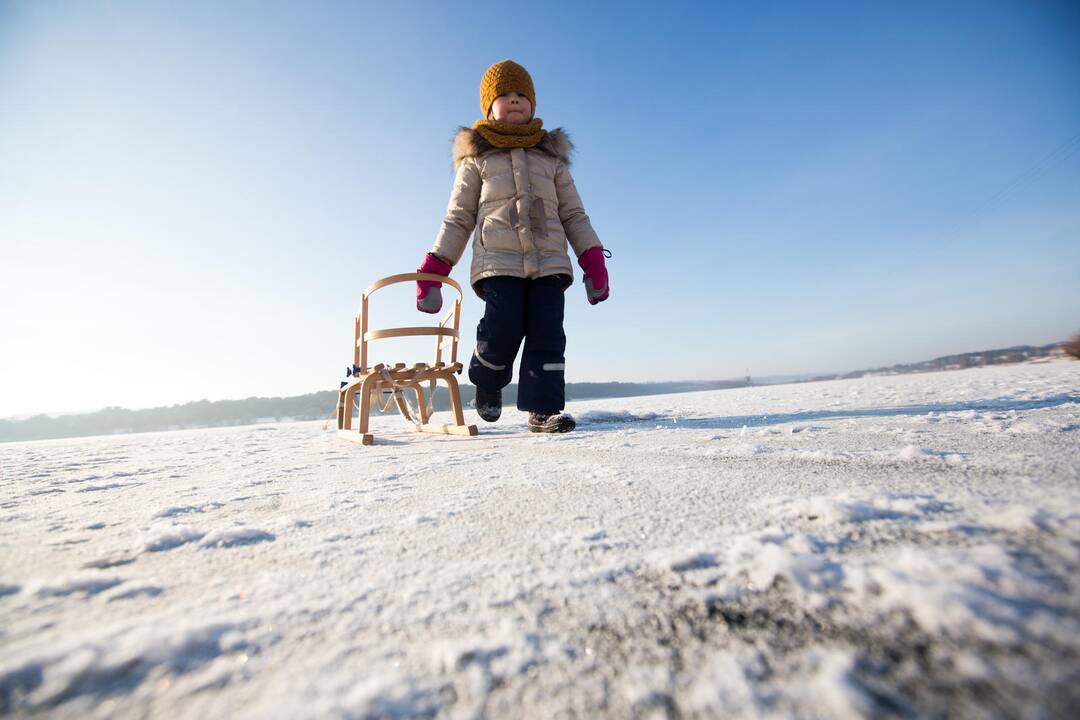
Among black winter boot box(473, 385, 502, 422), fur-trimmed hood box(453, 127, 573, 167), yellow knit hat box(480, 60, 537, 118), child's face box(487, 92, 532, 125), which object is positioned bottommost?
black winter boot box(473, 385, 502, 422)

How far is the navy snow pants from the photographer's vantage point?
2453 millimetres

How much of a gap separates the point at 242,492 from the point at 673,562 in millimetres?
1103

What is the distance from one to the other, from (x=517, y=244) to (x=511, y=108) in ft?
3.17

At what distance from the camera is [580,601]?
0.44 meters

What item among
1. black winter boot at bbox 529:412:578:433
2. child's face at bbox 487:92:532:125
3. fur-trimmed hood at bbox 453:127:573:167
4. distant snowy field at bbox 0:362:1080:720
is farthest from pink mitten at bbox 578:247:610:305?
distant snowy field at bbox 0:362:1080:720

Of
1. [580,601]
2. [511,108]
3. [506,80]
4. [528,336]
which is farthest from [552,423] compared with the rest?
[506,80]

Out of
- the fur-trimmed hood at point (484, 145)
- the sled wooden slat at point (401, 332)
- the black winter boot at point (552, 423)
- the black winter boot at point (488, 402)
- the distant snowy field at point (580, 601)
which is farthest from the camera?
the black winter boot at point (488, 402)

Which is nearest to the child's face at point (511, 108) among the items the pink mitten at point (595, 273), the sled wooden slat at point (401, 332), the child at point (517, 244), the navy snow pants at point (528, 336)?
the child at point (517, 244)

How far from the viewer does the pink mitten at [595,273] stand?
8.73 feet

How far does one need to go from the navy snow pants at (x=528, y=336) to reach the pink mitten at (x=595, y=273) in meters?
0.21

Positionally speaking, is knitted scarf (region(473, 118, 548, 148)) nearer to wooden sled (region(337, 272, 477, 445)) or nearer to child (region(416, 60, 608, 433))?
child (region(416, 60, 608, 433))

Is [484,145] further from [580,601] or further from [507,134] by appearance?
[580,601]

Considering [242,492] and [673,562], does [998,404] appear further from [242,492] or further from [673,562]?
[242,492]

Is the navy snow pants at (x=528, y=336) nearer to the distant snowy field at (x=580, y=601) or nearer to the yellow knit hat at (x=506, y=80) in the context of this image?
the yellow knit hat at (x=506, y=80)
